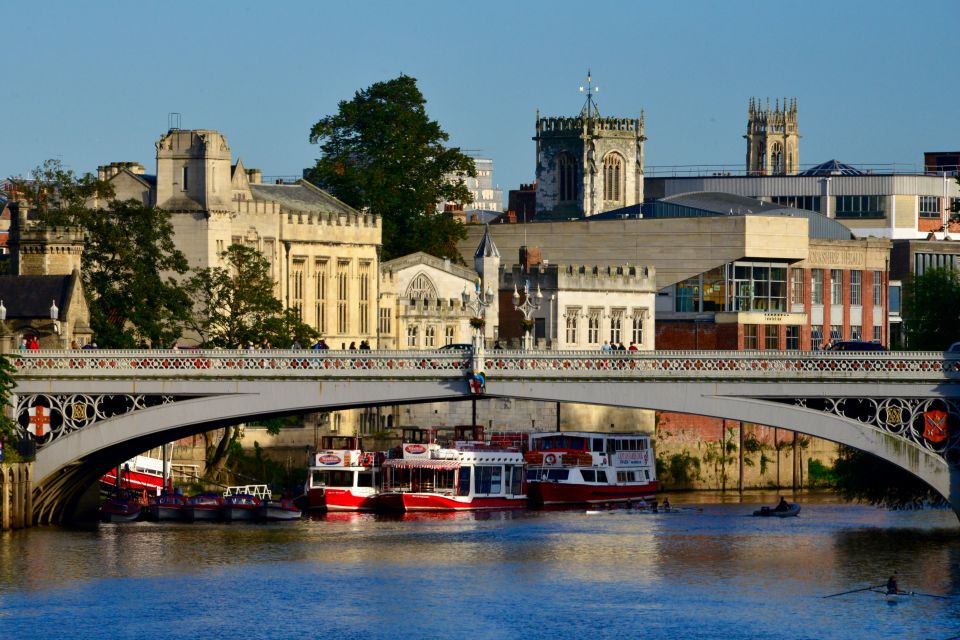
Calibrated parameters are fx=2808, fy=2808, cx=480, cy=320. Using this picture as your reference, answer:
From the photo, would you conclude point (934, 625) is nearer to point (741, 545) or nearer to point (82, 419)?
point (741, 545)

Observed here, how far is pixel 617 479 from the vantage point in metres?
134

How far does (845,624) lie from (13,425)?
33105 millimetres

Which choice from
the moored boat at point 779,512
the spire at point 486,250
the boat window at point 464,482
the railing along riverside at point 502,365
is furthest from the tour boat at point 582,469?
the railing along riverside at point 502,365

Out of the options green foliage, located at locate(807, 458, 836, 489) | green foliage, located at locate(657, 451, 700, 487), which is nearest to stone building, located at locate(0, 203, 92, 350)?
green foliage, located at locate(657, 451, 700, 487)

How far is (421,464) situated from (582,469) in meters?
11.6

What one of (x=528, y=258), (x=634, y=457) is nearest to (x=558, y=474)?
(x=634, y=457)

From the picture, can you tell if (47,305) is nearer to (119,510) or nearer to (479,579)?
(119,510)

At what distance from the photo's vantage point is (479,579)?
9344 centimetres

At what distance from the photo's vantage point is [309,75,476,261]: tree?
15888cm

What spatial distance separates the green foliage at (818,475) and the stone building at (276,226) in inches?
951

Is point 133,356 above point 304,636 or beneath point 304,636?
above

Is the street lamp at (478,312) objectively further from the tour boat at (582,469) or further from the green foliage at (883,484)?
the green foliage at (883,484)

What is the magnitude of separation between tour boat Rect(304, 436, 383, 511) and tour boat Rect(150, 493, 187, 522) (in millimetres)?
8713

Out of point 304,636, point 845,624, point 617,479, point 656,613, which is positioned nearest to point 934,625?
point 845,624
